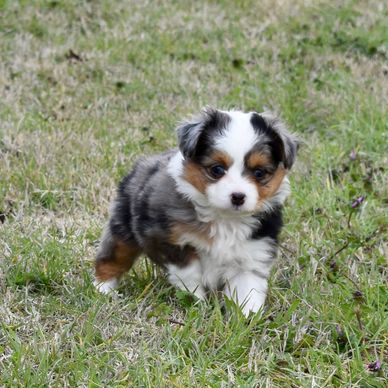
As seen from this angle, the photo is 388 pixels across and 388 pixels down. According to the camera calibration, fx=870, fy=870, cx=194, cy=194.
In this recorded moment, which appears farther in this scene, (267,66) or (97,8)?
(97,8)

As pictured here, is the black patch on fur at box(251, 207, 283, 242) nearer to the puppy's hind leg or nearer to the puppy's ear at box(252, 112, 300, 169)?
the puppy's ear at box(252, 112, 300, 169)

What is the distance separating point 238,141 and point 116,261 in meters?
1.17

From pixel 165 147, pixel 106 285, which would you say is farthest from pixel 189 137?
pixel 165 147

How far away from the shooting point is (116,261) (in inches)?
203

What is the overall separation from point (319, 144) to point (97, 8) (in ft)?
15.1

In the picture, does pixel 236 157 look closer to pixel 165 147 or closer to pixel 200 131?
pixel 200 131

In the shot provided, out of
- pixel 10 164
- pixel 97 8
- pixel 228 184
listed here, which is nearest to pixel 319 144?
pixel 10 164

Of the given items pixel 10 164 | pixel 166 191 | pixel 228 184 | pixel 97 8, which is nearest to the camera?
pixel 228 184

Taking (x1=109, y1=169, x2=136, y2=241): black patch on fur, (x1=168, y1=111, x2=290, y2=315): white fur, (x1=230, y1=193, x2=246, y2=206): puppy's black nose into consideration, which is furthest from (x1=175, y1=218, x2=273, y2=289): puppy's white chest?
(x1=109, y1=169, x2=136, y2=241): black patch on fur

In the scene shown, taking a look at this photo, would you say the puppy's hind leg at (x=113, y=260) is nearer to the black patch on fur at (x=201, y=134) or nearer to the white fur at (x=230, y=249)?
the white fur at (x=230, y=249)

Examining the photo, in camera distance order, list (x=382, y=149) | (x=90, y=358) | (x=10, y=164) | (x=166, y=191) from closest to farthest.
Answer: (x=90, y=358) < (x=166, y=191) < (x=10, y=164) < (x=382, y=149)

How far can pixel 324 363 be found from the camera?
14.0ft

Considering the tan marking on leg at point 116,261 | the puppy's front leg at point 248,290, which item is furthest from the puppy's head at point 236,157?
the tan marking on leg at point 116,261

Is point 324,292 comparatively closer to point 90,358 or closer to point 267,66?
point 90,358
